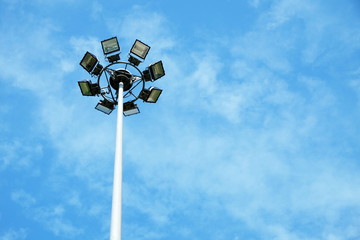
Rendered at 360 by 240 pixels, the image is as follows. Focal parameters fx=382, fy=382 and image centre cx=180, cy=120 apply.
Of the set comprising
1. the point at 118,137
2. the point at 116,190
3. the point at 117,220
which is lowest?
the point at 117,220

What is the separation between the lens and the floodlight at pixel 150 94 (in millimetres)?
9336

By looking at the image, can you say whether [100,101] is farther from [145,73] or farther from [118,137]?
[118,137]

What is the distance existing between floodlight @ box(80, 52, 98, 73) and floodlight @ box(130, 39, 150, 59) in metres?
0.93

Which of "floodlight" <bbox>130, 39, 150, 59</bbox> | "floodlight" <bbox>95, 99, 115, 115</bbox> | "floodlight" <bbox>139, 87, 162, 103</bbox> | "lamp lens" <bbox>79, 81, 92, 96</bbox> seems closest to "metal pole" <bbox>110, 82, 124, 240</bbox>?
"floodlight" <bbox>95, 99, 115, 115</bbox>

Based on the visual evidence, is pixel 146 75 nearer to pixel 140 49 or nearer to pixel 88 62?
pixel 140 49

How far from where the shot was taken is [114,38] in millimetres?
9039

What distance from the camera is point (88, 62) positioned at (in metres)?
9.26

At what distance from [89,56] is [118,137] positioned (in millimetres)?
3377

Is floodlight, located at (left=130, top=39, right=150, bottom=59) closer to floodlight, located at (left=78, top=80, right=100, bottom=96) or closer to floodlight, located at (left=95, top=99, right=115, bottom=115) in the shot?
floodlight, located at (left=78, top=80, right=100, bottom=96)

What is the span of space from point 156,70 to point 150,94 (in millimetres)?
605

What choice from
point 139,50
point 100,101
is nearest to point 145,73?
point 139,50

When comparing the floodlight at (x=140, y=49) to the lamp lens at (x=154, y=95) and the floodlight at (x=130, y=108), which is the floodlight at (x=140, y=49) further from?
the floodlight at (x=130, y=108)

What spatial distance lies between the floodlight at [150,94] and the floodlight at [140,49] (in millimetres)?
816

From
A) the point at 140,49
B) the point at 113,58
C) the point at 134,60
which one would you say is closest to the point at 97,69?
the point at 113,58
